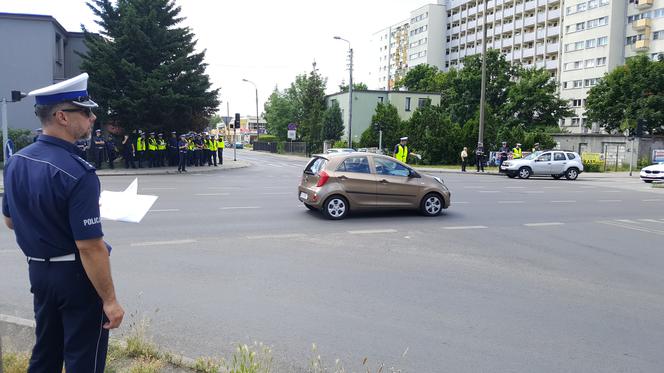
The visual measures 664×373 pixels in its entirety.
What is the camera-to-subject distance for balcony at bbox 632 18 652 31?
73.6 meters

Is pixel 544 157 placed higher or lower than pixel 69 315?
higher

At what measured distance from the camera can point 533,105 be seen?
217 ft

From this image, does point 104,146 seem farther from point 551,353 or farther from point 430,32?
point 430,32

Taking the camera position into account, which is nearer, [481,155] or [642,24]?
[481,155]

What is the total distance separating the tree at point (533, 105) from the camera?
2591 inches

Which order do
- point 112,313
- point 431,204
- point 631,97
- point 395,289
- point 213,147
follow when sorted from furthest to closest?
1. point 631,97
2. point 213,147
3. point 431,204
4. point 395,289
5. point 112,313

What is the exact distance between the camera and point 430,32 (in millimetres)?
121688

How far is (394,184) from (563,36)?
87.2m

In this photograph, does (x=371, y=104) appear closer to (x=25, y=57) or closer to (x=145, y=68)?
(x=145, y=68)

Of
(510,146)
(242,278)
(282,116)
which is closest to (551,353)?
(242,278)

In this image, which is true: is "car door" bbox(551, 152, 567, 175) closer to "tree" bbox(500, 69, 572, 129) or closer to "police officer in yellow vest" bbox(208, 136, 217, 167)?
"police officer in yellow vest" bbox(208, 136, 217, 167)

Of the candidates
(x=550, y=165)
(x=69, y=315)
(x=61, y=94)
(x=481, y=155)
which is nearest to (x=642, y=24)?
(x=481, y=155)

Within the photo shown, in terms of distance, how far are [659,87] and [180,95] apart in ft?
165

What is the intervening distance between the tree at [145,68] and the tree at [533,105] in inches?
1872
